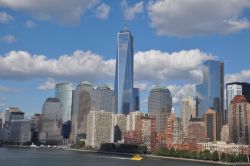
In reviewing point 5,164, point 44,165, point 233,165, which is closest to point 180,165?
point 233,165

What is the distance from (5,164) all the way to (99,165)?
31393mm

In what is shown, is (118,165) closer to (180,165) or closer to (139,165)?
(139,165)

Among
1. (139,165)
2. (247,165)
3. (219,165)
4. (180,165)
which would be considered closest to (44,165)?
(139,165)

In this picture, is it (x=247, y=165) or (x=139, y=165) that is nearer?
(x=139, y=165)

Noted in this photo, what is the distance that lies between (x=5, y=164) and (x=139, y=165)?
4855 centimetres

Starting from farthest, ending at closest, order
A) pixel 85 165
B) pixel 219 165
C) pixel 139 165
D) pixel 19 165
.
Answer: pixel 219 165 → pixel 139 165 → pixel 85 165 → pixel 19 165

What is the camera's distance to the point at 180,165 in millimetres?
166500

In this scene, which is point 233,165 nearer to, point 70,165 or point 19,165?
point 70,165

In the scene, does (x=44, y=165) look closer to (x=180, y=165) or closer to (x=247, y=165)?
(x=180, y=165)

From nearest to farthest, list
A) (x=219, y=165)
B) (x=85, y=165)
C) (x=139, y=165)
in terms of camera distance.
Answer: (x=85, y=165) → (x=139, y=165) → (x=219, y=165)

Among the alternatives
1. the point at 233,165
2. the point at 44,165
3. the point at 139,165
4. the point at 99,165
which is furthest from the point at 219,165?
the point at 44,165

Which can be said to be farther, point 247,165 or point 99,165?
point 247,165

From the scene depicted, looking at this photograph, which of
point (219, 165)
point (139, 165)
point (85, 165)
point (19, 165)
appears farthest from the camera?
point (219, 165)

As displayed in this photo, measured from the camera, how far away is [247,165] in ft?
649
